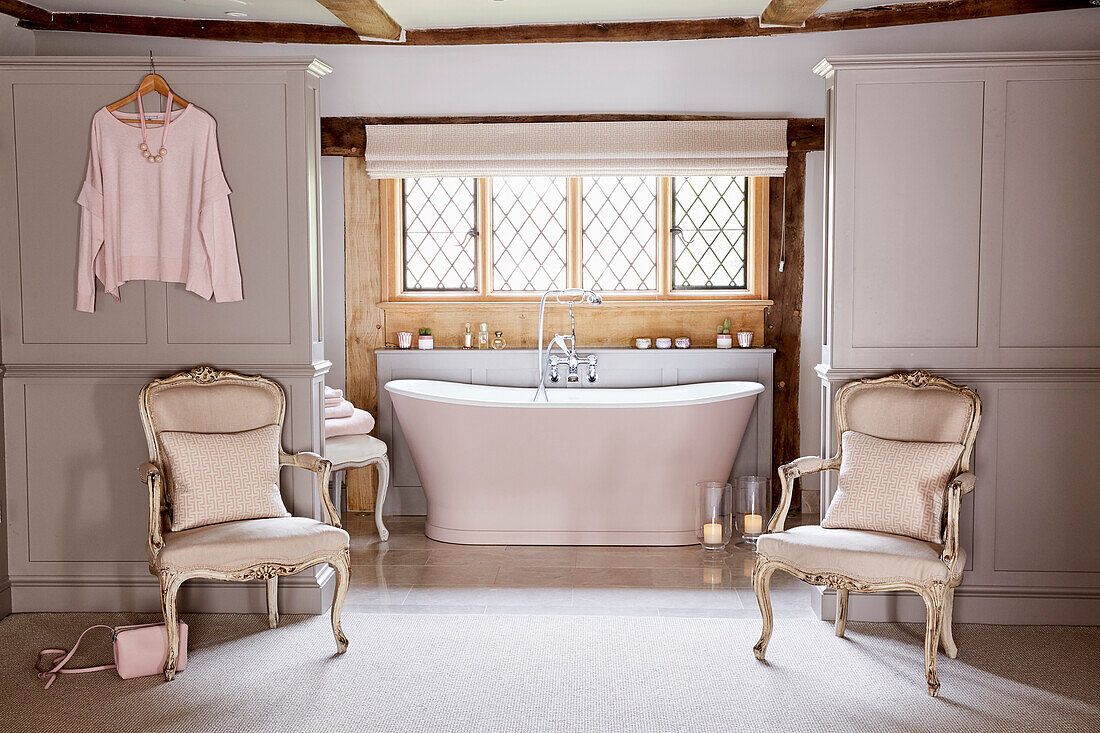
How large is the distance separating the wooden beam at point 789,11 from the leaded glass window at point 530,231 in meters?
1.48

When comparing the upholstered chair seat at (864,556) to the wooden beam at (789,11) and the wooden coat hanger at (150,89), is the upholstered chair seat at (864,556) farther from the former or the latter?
the wooden coat hanger at (150,89)

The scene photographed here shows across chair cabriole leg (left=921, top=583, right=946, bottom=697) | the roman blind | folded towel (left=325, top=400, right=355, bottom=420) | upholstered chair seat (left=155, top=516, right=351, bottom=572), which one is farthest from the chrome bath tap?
chair cabriole leg (left=921, top=583, right=946, bottom=697)

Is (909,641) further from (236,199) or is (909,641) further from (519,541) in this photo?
(236,199)

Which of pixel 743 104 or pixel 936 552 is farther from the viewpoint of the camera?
pixel 743 104

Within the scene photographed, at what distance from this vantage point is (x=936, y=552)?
2.77 m

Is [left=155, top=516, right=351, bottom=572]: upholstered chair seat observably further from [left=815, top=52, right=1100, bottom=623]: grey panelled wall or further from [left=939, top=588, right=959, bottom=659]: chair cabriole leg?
[left=939, top=588, right=959, bottom=659]: chair cabriole leg

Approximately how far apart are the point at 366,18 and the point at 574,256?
5.68 feet

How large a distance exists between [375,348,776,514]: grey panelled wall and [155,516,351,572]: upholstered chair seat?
1979 millimetres

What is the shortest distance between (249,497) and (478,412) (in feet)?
4.29

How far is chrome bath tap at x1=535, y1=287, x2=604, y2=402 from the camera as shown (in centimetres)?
485

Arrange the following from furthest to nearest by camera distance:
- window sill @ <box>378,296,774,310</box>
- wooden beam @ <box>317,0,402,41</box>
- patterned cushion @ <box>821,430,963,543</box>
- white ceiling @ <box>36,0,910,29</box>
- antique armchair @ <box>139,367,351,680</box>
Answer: window sill @ <box>378,296,774,310</box> → white ceiling @ <box>36,0,910,29</box> → wooden beam @ <box>317,0,402,41</box> → patterned cushion @ <box>821,430,963,543</box> → antique armchair @ <box>139,367,351,680</box>

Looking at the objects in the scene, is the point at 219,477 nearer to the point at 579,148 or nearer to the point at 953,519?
the point at 953,519

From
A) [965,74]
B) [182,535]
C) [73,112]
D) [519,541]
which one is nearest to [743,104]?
[965,74]

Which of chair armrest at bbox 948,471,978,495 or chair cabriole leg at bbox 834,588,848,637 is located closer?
chair armrest at bbox 948,471,978,495
